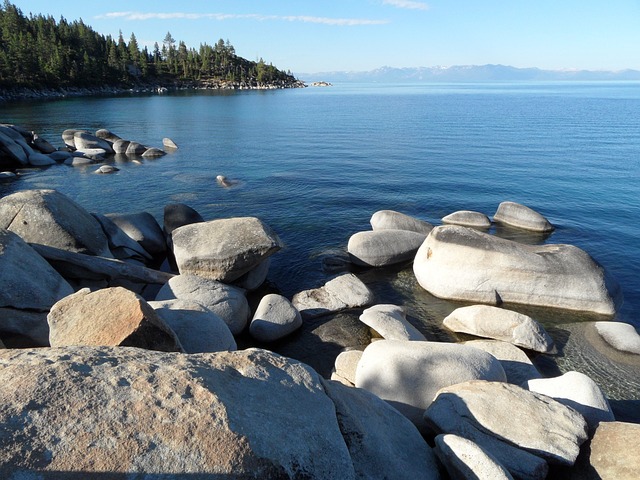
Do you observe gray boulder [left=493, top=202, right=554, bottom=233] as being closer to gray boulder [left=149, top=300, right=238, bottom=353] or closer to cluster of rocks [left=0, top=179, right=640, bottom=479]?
cluster of rocks [left=0, top=179, right=640, bottom=479]

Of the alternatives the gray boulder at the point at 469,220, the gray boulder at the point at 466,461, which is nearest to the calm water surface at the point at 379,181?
the gray boulder at the point at 469,220

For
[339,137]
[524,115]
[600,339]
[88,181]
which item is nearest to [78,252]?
[600,339]

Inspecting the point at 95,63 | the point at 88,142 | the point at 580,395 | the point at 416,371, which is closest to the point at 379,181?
the point at 416,371

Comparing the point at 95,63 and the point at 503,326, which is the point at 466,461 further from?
the point at 95,63

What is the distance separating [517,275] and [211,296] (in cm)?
875

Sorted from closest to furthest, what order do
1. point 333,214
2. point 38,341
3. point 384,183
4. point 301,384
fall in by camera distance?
1. point 301,384
2. point 38,341
3. point 333,214
4. point 384,183

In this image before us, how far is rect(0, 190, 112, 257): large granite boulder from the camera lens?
36.4 feet

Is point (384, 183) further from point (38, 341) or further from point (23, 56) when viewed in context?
point (23, 56)

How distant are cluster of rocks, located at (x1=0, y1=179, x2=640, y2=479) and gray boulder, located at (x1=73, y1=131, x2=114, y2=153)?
86.1 feet

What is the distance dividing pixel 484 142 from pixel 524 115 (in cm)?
2690

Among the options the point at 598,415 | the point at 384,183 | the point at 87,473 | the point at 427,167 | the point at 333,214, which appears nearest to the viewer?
the point at 87,473

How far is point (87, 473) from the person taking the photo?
2998 millimetres

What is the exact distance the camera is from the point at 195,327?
315 inches

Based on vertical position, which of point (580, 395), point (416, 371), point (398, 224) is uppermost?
point (398, 224)
